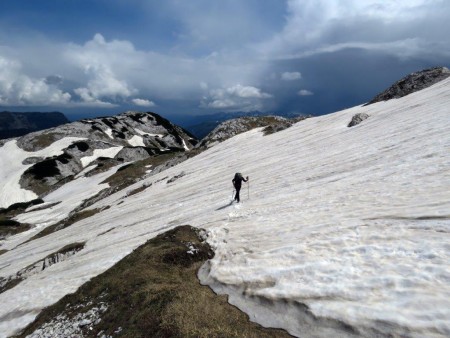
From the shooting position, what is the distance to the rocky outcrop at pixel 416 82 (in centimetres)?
6906

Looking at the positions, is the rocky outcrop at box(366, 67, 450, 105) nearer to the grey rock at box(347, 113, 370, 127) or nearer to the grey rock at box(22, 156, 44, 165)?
the grey rock at box(347, 113, 370, 127)

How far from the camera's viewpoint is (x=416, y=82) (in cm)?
7088

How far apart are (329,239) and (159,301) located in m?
8.71

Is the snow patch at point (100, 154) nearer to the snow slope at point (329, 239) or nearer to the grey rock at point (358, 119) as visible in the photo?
the snow slope at point (329, 239)

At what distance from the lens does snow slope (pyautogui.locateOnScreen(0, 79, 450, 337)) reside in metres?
11.8

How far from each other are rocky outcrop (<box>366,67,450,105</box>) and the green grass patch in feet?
209

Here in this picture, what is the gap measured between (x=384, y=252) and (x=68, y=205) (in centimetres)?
8224

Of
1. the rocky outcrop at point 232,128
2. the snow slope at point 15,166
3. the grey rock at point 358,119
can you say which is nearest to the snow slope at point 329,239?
the grey rock at point 358,119

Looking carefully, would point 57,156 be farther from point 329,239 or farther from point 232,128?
point 329,239

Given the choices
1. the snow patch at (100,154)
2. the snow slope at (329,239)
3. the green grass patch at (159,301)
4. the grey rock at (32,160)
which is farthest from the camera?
the snow patch at (100,154)

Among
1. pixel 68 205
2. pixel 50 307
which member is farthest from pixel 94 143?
pixel 50 307

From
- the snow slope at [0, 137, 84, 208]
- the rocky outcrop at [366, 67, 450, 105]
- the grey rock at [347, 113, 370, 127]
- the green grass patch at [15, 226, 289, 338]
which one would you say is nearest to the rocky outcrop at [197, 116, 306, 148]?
the rocky outcrop at [366, 67, 450, 105]

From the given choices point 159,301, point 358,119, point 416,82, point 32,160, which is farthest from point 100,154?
point 159,301

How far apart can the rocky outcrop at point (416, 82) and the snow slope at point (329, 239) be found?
2825cm
